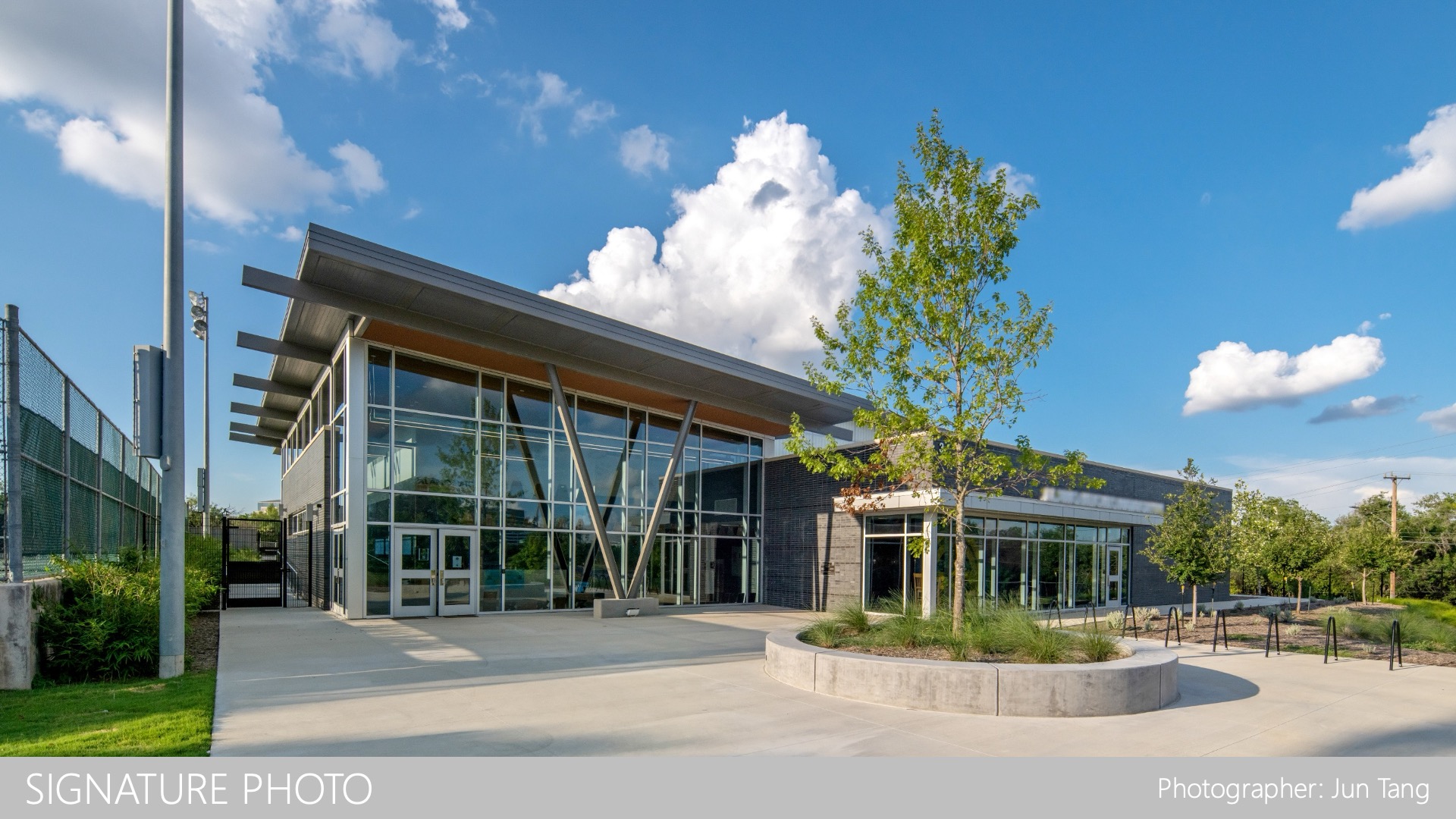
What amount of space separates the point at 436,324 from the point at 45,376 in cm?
718

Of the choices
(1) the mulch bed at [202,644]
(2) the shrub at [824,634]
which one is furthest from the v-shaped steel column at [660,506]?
(2) the shrub at [824,634]

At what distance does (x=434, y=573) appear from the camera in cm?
1900

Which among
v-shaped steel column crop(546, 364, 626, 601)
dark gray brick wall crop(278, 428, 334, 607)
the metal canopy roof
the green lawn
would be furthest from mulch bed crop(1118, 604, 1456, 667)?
dark gray brick wall crop(278, 428, 334, 607)

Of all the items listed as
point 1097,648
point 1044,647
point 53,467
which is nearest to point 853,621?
point 1044,647

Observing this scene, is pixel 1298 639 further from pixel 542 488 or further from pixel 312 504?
pixel 312 504

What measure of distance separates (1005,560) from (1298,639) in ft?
22.4

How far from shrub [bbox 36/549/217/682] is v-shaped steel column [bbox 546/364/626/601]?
9603mm

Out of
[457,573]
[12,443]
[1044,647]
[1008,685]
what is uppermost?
[12,443]

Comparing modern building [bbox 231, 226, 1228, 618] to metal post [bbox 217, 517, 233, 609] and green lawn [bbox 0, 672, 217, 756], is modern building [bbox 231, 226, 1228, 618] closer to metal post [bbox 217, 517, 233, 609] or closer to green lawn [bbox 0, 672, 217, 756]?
metal post [bbox 217, 517, 233, 609]

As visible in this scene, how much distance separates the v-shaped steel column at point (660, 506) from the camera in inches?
827

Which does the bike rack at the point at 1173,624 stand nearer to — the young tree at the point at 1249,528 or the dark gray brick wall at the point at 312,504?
the young tree at the point at 1249,528

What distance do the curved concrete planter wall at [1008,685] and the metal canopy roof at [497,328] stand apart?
10.5 metres

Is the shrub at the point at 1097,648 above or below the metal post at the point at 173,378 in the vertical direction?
below

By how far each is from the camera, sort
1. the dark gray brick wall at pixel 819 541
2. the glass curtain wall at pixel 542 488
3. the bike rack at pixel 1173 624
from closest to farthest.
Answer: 1. the bike rack at pixel 1173 624
2. the glass curtain wall at pixel 542 488
3. the dark gray brick wall at pixel 819 541
